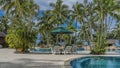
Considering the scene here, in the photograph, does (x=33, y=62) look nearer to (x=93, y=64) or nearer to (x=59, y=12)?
(x=93, y=64)

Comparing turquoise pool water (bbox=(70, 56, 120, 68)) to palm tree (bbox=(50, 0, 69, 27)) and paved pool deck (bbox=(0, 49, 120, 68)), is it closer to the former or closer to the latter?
paved pool deck (bbox=(0, 49, 120, 68))

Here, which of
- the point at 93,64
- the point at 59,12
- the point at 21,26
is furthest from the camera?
the point at 59,12

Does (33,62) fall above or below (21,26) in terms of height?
below

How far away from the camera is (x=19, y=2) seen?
80.7 ft

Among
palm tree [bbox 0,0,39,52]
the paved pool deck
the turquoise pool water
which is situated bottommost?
the turquoise pool water

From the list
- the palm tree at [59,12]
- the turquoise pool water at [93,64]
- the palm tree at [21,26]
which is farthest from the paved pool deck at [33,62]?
the palm tree at [59,12]

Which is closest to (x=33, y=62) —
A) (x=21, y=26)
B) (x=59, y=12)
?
(x=21, y=26)

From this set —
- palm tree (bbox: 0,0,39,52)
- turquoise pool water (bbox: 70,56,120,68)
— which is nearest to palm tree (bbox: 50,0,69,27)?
palm tree (bbox: 0,0,39,52)

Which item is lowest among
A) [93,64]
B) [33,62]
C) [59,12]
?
[93,64]

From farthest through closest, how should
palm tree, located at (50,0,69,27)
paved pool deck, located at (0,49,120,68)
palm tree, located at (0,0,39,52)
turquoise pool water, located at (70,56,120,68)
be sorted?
1. palm tree, located at (50,0,69,27)
2. palm tree, located at (0,0,39,52)
3. turquoise pool water, located at (70,56,120,68)
4. paved pool deck, located at (0,49,120,68)

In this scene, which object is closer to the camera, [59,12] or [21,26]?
[21,26]

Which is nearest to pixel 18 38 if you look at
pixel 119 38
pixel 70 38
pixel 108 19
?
pixel 108 19

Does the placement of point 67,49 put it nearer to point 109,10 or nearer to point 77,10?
point 109,10

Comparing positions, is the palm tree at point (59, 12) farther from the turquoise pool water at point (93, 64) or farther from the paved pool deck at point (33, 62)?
the paved pool deck at point (33, 62)
